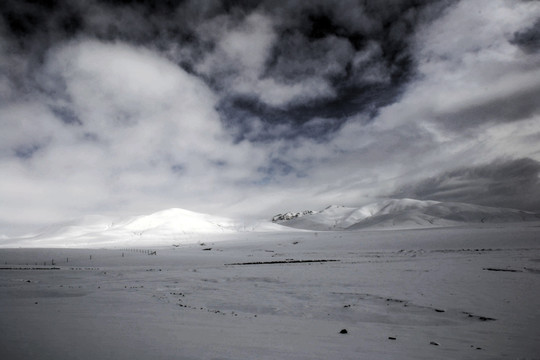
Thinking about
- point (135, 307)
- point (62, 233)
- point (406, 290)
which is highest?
point (62, 233)

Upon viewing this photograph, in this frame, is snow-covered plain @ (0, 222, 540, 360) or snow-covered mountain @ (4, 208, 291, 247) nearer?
snow-covered plain @ (0, 222, 540, 360)

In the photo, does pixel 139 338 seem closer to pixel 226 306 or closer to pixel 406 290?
pixel 226 306

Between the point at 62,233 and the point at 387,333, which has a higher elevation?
the point at 62,233

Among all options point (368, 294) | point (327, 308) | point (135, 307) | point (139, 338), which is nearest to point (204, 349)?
point (139, 338)

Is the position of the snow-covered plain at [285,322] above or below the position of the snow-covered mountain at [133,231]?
below

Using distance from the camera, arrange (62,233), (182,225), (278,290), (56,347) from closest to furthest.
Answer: (56,347)
(278,290)
(62,233)
(182,225)

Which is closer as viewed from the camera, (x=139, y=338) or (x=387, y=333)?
(x=139, y=338)

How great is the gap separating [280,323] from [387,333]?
280 centimetres

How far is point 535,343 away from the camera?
7129 mm

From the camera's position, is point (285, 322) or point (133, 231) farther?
point (133, 231)

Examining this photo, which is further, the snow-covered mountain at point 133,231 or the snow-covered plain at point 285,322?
the snow-covered mountain at point 133,231

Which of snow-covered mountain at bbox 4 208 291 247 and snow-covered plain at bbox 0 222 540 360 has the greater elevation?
snow-covered mountain at bbox 4 208 291 247

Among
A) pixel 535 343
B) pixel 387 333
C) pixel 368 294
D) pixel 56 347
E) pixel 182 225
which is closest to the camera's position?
pixel 56 347

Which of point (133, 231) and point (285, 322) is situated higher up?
point (133, 231)
